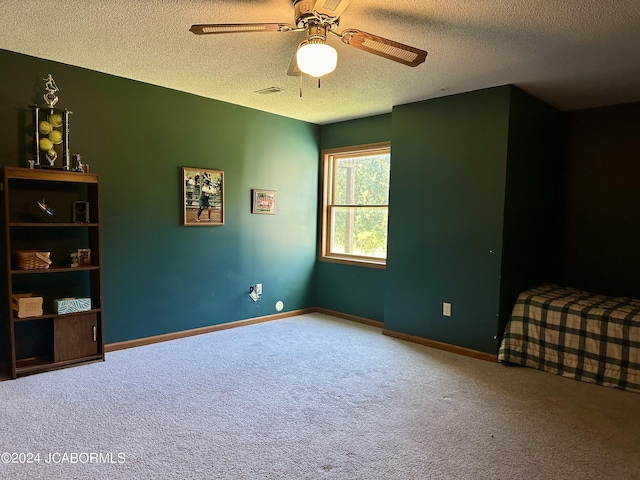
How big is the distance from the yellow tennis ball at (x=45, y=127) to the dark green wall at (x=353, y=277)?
2.99 m

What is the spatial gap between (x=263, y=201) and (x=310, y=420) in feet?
9.11

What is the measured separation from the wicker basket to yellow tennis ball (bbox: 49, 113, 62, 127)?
0.99 meters

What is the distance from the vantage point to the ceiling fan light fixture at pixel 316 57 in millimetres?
2012

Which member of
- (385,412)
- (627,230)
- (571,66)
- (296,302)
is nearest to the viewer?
(385,412)

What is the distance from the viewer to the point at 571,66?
298 centimetres

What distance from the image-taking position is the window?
473cm

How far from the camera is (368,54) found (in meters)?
2.85

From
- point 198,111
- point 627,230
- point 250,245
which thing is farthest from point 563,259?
point 198,111

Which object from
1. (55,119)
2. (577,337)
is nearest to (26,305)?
(55,119)

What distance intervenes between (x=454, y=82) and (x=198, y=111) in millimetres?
2425

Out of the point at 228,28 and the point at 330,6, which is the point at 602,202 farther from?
the point at 228,28

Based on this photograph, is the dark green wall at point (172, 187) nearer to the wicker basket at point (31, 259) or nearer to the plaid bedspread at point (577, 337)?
the wicker basket at point (31, 259)

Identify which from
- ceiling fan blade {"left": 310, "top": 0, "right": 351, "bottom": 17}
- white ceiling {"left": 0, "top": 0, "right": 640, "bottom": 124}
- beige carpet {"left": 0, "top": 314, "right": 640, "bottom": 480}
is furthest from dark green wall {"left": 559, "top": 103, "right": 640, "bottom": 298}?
ceiling fan blade {"left": 310, "top": 0, "right": 351, "bottom": 17}

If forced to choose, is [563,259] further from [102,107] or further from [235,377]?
[102,107]
